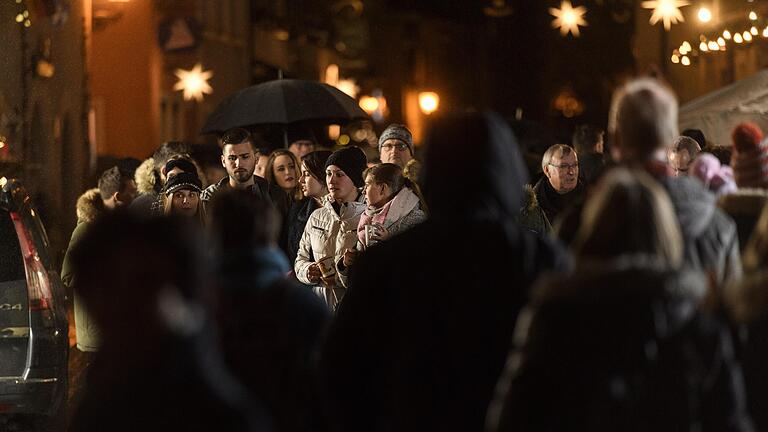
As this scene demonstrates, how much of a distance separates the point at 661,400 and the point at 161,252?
6.66ft

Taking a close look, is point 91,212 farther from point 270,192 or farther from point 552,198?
point 552,198

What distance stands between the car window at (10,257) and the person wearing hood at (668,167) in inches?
216

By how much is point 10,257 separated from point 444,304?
5689 mm

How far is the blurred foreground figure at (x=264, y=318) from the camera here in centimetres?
569

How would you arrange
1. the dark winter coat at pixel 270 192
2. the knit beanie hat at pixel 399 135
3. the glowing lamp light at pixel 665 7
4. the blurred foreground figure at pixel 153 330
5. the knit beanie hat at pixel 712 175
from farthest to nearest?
the glowing lamp light at pixel 665 7, the knit beanie hat at pixel 399 135, the dark winter coat at pixel 270 192, the knit beanie hat at pixel 712 175, the blurred foreground figure at pixel 153 330

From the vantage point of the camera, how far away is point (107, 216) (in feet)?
14.2

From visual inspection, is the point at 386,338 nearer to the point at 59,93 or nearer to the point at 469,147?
the point at 469,147

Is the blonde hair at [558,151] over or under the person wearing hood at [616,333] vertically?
over

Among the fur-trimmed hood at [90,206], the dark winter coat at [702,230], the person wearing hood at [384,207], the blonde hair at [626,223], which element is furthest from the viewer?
the fur-trimmed hood at [90,206]

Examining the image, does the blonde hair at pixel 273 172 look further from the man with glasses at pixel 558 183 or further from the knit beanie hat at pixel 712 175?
the knit beanie hat at pixel 712 175

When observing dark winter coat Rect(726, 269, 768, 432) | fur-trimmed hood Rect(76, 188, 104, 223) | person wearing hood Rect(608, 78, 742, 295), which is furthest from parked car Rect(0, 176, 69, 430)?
person wearing hood Rect(608, 78, 742, 295)

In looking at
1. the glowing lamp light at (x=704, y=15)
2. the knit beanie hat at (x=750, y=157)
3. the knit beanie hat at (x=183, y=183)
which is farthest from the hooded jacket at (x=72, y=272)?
the glowing lamp light at (x=704, y=15)

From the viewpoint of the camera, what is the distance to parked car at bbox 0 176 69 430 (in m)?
10.6

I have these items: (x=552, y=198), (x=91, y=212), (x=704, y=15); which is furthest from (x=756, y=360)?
(x=704, y=15)
